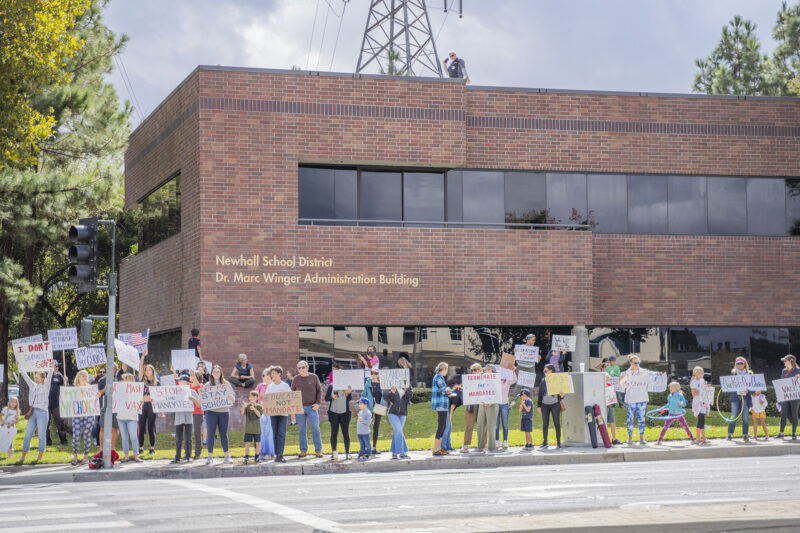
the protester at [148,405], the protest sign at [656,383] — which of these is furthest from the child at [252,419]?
the protest sign at [656,383]

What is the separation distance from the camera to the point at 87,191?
98.7 ft

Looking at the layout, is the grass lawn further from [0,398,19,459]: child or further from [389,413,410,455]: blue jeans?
[389,413,410,455]: blue jeans

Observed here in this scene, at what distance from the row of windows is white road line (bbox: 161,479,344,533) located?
12898mm

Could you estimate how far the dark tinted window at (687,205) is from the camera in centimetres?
2814

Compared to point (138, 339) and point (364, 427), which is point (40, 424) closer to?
point (138, 339)

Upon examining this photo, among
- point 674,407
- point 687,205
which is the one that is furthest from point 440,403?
point 687,205

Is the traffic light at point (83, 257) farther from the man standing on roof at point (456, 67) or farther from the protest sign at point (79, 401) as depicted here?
the man standing on roof at point (456, 67)

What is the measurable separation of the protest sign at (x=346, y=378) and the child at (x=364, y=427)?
376 millimetres

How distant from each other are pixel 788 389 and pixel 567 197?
355 inches

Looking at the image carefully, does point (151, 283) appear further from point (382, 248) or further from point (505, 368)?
point (505, 368)

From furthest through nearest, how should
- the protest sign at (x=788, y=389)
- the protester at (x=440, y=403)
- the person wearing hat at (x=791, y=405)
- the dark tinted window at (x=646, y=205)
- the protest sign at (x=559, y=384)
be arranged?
the dark tinted window at (x=646, y=205)
the person wearing hat at (x=791, y=405)
the protest sign at (x=788, y=389)
the protest sign at (x=559, y=384)
the protester at (x=440, y=403)

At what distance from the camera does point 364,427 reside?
59.8ft

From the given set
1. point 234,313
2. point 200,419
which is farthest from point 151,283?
point 200,419

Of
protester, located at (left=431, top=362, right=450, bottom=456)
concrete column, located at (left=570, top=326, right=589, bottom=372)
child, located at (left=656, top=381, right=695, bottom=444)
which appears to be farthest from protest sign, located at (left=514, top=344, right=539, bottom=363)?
protester, located at (left=431, top=362, right=450, bottom=456)
